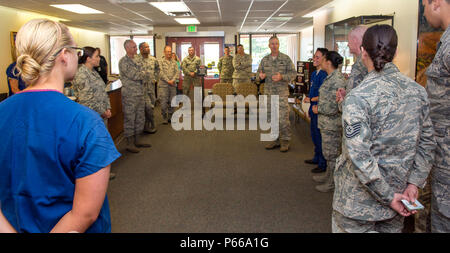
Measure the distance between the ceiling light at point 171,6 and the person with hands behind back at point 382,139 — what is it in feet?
23.0

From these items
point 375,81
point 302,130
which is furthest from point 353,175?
point 302,130

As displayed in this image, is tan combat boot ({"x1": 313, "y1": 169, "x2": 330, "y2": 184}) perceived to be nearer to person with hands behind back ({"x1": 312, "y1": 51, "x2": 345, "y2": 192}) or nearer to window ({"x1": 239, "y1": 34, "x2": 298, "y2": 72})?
person with hands behind back ({"x1": 312, "y1": 51, "x2": 345, "y2": 192})

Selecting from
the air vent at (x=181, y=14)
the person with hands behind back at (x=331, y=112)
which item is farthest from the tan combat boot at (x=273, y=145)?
the air vent at (x=181, y=14)

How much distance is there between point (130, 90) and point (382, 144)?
4.76 meters

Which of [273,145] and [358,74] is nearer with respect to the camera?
[358,74]

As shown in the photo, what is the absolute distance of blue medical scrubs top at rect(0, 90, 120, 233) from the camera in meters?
0.97

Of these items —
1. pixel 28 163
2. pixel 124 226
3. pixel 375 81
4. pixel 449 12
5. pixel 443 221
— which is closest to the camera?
pixel 28 163

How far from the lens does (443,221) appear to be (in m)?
1.84

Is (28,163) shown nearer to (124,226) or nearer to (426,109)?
(426,109)

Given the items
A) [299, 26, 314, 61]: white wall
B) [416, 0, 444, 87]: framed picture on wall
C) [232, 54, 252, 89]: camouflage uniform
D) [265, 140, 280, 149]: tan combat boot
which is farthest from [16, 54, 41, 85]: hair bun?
[299, 26, 314, 61]: white wall

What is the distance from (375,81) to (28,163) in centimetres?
139

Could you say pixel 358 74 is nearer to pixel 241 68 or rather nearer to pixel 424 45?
pixel 424 45

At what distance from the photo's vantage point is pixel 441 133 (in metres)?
1.84

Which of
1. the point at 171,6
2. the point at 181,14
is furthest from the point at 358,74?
the point at 181,14
